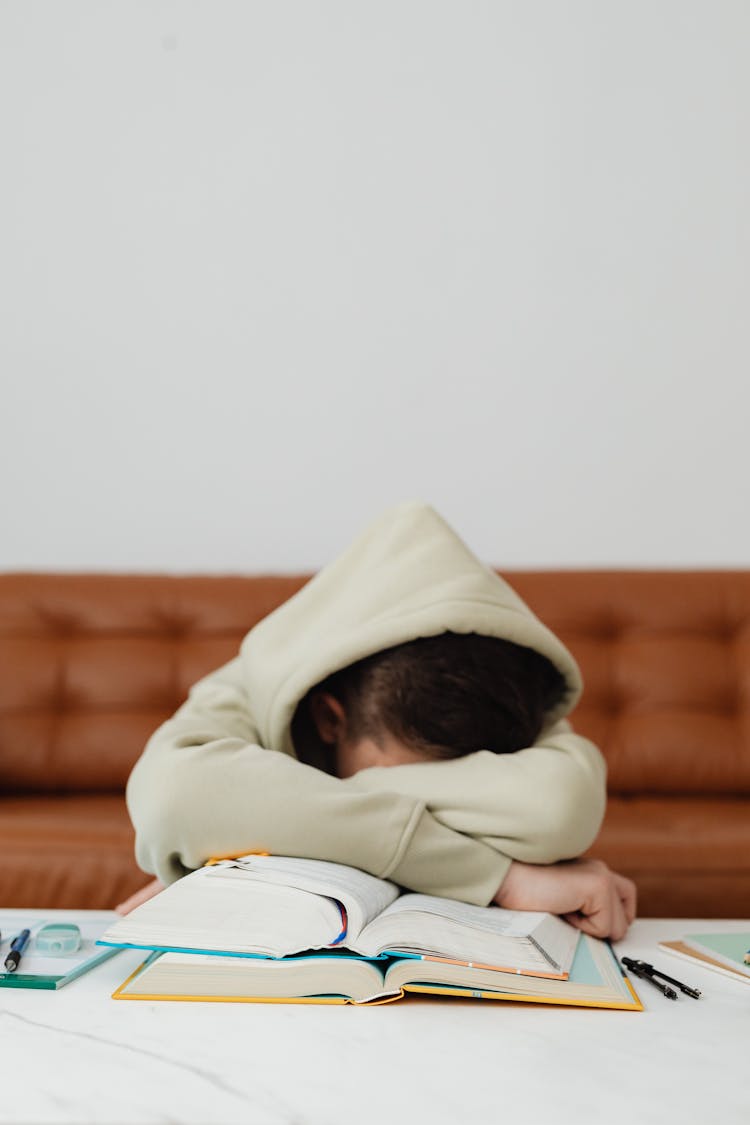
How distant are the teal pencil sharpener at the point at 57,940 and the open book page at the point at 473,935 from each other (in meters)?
0.21

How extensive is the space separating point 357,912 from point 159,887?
31 cm

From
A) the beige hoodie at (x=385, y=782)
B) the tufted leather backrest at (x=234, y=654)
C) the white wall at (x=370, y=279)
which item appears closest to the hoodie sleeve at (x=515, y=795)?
the beige hoodie at (x=385, y=782)

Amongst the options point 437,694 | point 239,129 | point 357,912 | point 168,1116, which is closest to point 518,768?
point 437,694

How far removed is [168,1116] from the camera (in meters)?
0.45

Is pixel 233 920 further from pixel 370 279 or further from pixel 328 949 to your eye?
pixel 370 279

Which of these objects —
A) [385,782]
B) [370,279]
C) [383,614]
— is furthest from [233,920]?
[370,279]

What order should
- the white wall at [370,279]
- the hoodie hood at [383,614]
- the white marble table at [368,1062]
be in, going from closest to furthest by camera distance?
the white marble table at [368,1062]
the hoodie hood at [383,614]
the white wall at [370,279]

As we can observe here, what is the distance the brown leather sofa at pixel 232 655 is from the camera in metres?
1.78

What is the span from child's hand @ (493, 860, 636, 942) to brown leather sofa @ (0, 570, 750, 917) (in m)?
0.78

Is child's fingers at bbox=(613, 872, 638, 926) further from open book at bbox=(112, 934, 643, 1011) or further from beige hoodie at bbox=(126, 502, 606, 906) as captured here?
open book at bbox=(112, 934, 643, 1011)

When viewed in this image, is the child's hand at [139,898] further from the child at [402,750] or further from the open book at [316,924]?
the open book at [316,924]

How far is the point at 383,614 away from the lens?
975mm

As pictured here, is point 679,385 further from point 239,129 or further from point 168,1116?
point 168,1116

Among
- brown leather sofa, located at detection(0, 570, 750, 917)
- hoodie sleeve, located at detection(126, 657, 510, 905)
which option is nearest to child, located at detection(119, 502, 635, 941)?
hoodie sleeve, located at detection(126, 657, 510, 905)
